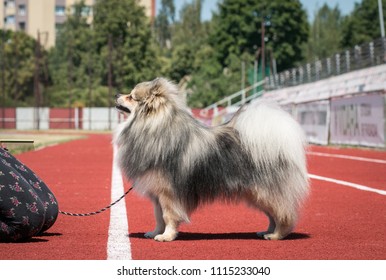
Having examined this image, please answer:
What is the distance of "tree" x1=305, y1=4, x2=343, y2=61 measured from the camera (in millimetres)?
100500

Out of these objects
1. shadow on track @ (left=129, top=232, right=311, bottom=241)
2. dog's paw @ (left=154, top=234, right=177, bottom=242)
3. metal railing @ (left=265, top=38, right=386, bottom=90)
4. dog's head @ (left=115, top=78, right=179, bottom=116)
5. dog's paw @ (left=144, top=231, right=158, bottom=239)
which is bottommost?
shadow on track @ (left=129, top=232, right=311, bottom=241)

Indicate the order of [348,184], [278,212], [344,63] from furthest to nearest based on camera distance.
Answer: [344,63]
[348,184]
[278,212]

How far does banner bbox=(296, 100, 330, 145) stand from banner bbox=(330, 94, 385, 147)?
616 mm

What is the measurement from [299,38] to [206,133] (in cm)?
8131

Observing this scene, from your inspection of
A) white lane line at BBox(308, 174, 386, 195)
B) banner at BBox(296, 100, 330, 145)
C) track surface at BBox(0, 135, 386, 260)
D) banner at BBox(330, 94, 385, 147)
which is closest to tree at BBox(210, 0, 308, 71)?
banner at BBox(296, 100, 330, 145)

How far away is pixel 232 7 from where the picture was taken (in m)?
88.6

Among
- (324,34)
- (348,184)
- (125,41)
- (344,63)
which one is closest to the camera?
(348,184)

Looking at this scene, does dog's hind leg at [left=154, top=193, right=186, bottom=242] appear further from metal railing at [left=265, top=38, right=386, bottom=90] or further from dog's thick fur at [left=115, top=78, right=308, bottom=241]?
metal railing at [left=265, top=38, right=386, bottom=90]

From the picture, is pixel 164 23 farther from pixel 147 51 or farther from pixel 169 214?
pixel 169 214

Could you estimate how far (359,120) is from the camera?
89.0ft

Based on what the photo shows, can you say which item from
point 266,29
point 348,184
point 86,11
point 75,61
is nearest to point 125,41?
point 86,11

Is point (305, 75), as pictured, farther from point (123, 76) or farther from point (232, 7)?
point (232, 7)

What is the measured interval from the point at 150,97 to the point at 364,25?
81.1 m

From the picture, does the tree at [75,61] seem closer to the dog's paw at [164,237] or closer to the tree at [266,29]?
the tree at [266,29]
